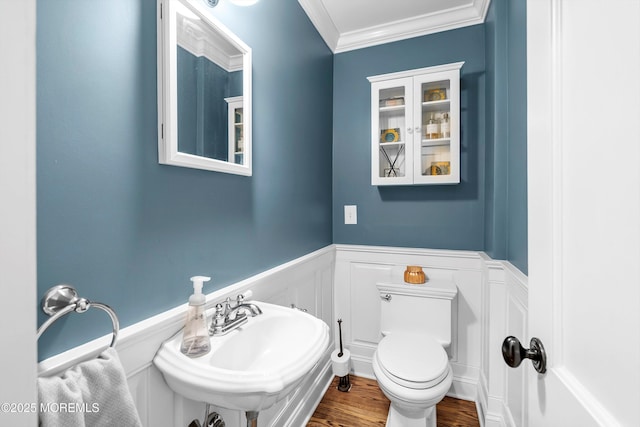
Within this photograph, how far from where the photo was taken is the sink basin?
2.35ft

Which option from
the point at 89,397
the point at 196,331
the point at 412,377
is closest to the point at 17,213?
the point at 89,397

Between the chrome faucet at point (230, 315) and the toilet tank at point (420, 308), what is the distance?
109 centimetres

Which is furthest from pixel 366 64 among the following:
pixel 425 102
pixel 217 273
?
pixel 217 273

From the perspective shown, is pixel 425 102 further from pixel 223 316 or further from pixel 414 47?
pixel 223 316

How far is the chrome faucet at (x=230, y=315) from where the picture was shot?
3.14 ft

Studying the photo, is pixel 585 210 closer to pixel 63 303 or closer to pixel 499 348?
pixel 63 303

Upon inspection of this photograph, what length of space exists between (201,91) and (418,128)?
55.4 inches

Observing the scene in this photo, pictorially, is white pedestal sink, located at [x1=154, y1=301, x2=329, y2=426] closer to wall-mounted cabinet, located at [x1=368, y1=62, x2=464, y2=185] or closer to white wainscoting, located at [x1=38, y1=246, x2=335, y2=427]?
white wainscoting, located at [x1=38, y1=246, x2=335, y2=427]

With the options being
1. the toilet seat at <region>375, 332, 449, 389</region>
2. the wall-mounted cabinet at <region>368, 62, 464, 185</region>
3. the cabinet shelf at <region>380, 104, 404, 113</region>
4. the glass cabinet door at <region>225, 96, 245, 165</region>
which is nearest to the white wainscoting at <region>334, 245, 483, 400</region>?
the toilet seat at <region>375, 332, 449, 389</region>

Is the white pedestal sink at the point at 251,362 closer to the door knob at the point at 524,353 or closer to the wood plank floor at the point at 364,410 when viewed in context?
the door knob at the point at 524,353

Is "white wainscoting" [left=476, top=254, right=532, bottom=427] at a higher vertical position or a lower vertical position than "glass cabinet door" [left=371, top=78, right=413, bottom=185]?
Answer: lower

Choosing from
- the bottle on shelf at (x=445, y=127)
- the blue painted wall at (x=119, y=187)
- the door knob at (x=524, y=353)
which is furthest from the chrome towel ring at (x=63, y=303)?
the bottle on shelf at (x=445, y=127)

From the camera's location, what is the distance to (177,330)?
0.90 metres

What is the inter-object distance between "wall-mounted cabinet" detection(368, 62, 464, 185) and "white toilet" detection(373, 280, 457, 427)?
2.44 feet
